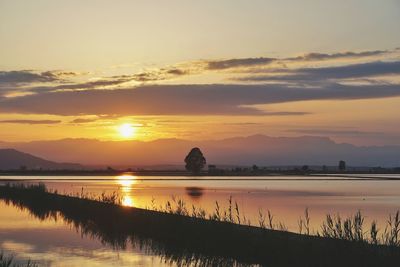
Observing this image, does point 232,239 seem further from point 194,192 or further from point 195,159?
point 195,159

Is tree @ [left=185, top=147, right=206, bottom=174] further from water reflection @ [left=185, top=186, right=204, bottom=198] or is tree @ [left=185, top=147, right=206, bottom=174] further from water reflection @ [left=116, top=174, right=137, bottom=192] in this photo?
water reflection @ [left=185, top=186, right=204, bottom=198]

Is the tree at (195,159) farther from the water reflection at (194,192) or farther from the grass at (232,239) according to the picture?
the grass at (232,239)

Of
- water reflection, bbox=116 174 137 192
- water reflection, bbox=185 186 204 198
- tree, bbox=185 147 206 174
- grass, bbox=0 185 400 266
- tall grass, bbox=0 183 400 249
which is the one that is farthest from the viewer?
tree, bbox=185 147 206 174

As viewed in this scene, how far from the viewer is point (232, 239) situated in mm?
17406

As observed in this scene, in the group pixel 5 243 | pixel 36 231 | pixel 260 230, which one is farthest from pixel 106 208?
pixel 260 230

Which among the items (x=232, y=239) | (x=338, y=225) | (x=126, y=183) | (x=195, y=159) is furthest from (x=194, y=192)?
(x=195, y=159)

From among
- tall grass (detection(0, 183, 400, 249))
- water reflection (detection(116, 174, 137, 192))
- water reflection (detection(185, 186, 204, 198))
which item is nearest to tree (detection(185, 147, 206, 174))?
water reflection (detection(116, 174, 137, 192))

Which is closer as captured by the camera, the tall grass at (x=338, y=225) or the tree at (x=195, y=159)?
the tall grass at (x=338, y=225)

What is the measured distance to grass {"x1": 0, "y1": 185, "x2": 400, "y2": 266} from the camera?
13.3 meters

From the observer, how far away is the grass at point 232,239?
13.3 meters

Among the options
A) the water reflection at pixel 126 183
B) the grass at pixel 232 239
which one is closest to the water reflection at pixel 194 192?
the water reflection at pixel 126 183

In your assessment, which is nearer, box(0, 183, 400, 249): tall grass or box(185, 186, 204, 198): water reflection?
box(0, 183, 400, 249): tall grass

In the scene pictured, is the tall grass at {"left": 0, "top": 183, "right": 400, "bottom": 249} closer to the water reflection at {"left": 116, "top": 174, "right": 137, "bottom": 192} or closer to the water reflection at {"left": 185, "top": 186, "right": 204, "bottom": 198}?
the water reflection at {"left": 185, "top": 186, "right": 204, "bottom": 198}

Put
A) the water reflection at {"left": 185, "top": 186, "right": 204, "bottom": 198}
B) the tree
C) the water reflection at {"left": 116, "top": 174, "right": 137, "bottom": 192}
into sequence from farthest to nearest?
the tree → the water reflection at {"left": 116, "top": 174, "right": 137, "bottom": 192} → the water reflection at {"left": 185, "top": 186, "right": 204, "bottom": 198}
